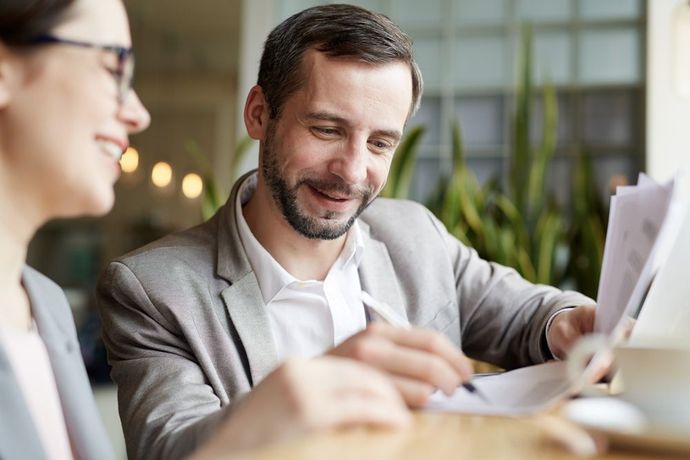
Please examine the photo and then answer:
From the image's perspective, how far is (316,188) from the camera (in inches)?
61.3

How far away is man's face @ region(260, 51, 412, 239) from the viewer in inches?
58.4

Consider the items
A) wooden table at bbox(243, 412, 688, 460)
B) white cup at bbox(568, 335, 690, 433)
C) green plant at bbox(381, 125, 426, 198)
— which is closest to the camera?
wooden table at bbox(243, 412, 688, 460)

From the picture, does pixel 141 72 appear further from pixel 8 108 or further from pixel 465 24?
pixel 8 108

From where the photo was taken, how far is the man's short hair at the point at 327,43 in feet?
4.98

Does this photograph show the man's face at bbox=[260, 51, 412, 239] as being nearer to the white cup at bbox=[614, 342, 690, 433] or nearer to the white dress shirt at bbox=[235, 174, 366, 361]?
the white dress shirt at bbox=[235, 174, 366, 361]

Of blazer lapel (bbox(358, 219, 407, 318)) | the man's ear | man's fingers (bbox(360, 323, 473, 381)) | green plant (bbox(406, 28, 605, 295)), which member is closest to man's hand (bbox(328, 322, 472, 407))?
man's fingers (bbox(360, 323, 473, 381))

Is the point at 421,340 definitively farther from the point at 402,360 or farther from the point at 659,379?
the point at 659,379

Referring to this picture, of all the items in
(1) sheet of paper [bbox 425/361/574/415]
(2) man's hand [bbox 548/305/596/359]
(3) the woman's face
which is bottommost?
(2) man's hand [bbox 548/305/596/359]

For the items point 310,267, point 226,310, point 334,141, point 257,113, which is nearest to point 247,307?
point 226,310

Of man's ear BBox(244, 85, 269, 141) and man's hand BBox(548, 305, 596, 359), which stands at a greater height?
man's ear BBox(244, 85, 269, 141)

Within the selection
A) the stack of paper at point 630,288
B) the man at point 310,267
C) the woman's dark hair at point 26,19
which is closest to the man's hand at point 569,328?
the man at point 310,267

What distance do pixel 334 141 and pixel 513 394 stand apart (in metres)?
0.71

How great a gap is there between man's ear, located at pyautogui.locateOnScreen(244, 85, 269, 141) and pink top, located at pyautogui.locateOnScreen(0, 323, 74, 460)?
90 cm

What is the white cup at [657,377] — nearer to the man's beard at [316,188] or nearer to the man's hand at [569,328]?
the man's hand at [569,328]
